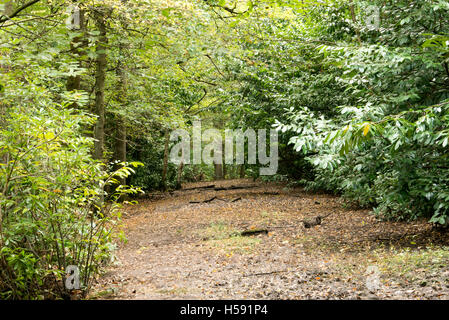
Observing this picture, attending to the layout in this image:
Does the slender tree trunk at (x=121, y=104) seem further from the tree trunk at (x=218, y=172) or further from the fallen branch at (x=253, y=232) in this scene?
the tree trunk at (x=218, y=172)

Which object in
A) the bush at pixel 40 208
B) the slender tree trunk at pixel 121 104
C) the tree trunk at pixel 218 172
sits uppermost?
the slender tree trunk at pixel 121 104

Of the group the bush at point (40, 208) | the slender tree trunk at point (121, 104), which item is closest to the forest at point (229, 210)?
the bush at point (40, 208)

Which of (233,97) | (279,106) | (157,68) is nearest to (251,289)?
(157,68)

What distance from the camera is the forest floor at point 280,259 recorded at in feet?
14.7

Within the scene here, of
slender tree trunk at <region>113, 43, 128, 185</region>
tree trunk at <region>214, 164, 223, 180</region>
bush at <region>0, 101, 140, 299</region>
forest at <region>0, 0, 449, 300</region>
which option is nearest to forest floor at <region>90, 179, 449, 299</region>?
forest at <region>0, 0, 449, 300</region>

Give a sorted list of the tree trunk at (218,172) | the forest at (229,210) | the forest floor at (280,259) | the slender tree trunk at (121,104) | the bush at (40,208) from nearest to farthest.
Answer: the bush at (40,208) → the forest at (229,210) → the forest floor at (280,259) → the slender tree trunk at (121,104) → the tree trunk at (218,172)

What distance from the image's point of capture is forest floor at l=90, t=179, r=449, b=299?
4488 millimetres

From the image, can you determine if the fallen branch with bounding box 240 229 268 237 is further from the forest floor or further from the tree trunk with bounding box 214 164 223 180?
the tree trunk with bounding box 214 164 223 180

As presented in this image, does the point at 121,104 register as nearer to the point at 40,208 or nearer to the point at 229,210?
the point at 229,210

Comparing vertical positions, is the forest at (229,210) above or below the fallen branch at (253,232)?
above

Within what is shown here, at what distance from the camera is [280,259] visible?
6035 mm

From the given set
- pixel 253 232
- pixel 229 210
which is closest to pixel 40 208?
pixel 253 232

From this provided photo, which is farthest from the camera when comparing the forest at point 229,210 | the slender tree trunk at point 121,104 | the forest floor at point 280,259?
the slender tree trunk at point 121,104
